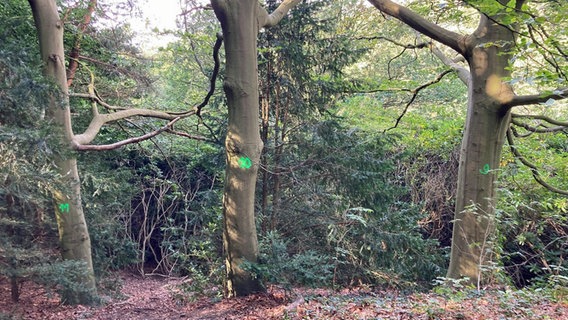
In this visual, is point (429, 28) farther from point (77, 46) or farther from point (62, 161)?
point (77, 46)

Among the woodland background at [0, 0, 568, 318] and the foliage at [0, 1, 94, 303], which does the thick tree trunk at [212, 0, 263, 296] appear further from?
the foliage at [0, 1, 94, 303]

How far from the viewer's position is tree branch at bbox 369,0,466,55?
19.3 ft

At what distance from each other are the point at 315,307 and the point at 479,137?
366 cm

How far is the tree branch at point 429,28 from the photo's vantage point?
588cm

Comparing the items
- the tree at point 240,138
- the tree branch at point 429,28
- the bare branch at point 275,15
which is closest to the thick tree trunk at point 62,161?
the tree at point 240,138

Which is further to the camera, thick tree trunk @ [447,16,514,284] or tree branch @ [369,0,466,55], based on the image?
tree branch @ [369,0,466,55]

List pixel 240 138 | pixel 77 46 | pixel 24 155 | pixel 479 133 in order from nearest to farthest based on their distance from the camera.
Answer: pixel 24 155
pixel 240 138
pixel 479 133
pixel 77 46

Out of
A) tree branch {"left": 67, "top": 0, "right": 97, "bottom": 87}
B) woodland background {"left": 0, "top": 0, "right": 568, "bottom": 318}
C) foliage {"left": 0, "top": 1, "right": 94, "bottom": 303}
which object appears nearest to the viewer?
foliage {"left": 0, "top": 1, "right": 94, "bottom": 303}

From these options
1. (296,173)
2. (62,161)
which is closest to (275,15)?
(296,173)

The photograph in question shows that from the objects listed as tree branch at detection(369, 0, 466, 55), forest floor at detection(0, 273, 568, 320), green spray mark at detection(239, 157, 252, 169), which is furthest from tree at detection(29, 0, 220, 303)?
tree branch at detection(369, 0, 466, 55)

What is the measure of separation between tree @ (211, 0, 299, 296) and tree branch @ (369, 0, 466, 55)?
2.36 m

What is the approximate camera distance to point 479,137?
570 cm

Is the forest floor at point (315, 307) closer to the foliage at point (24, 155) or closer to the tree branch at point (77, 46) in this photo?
the foliage at point (24, 155)

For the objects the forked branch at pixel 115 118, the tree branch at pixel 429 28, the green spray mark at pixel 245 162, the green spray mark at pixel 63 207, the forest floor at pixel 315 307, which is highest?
the tree branch at pixel 429 28
